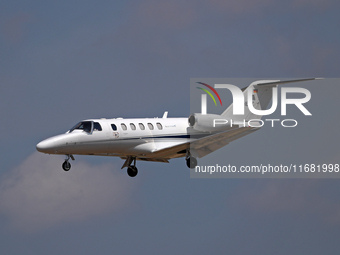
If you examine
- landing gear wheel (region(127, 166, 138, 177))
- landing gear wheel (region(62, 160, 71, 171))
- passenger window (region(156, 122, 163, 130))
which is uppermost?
passenger window (region(156, 122, 163, 130))

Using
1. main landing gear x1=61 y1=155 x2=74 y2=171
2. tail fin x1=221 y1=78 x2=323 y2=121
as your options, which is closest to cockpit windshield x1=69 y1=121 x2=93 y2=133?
main landing gear x1=61 y1=155 x2=74 y2=171

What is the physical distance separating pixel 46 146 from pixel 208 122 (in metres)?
9.51

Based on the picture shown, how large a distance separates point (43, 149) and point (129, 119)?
5.57 metres

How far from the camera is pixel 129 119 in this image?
114 feet

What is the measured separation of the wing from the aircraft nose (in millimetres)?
6164

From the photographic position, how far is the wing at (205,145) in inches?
1292

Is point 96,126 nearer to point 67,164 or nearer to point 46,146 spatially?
point 67,164

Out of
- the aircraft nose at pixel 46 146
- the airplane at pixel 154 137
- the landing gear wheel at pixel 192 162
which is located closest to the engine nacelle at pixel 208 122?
the airplane at pixel 154 137

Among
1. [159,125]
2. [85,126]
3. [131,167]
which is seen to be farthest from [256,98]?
[85,126]

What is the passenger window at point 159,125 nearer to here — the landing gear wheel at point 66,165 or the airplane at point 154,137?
the airplane at point 154,137

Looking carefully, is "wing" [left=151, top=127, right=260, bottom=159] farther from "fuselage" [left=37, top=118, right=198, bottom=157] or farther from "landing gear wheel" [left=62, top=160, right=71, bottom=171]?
"landing gear wheel" [left=62, top=160, right=71, bottom=171]

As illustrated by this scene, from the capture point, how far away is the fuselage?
32531mm

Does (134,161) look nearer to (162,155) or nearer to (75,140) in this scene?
(162,155)

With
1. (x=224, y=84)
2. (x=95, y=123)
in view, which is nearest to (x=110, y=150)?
(x=95, y=123)
